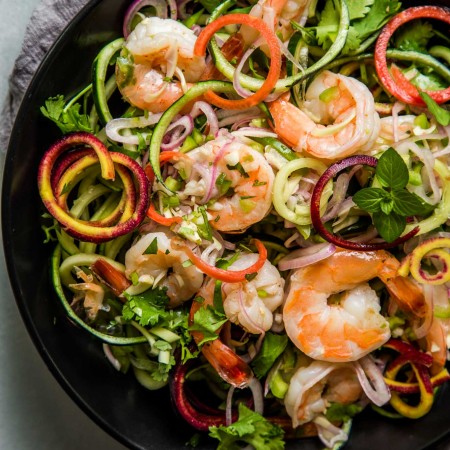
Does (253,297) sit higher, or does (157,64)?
(157,64)

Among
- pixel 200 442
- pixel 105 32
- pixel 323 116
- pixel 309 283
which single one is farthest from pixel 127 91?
pixel 200 442

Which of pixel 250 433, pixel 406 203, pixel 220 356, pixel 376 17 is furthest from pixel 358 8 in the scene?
pixel 250 433

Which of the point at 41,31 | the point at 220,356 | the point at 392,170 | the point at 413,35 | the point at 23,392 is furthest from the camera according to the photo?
the point at 23,392

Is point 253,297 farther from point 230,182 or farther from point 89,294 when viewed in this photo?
point 89,294

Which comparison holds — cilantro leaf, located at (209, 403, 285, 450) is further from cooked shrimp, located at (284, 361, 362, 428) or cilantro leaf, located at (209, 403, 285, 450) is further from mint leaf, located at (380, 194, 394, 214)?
mint leaf, located at (380, 194, 394, 214)

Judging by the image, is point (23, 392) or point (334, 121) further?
point (23, 392)
